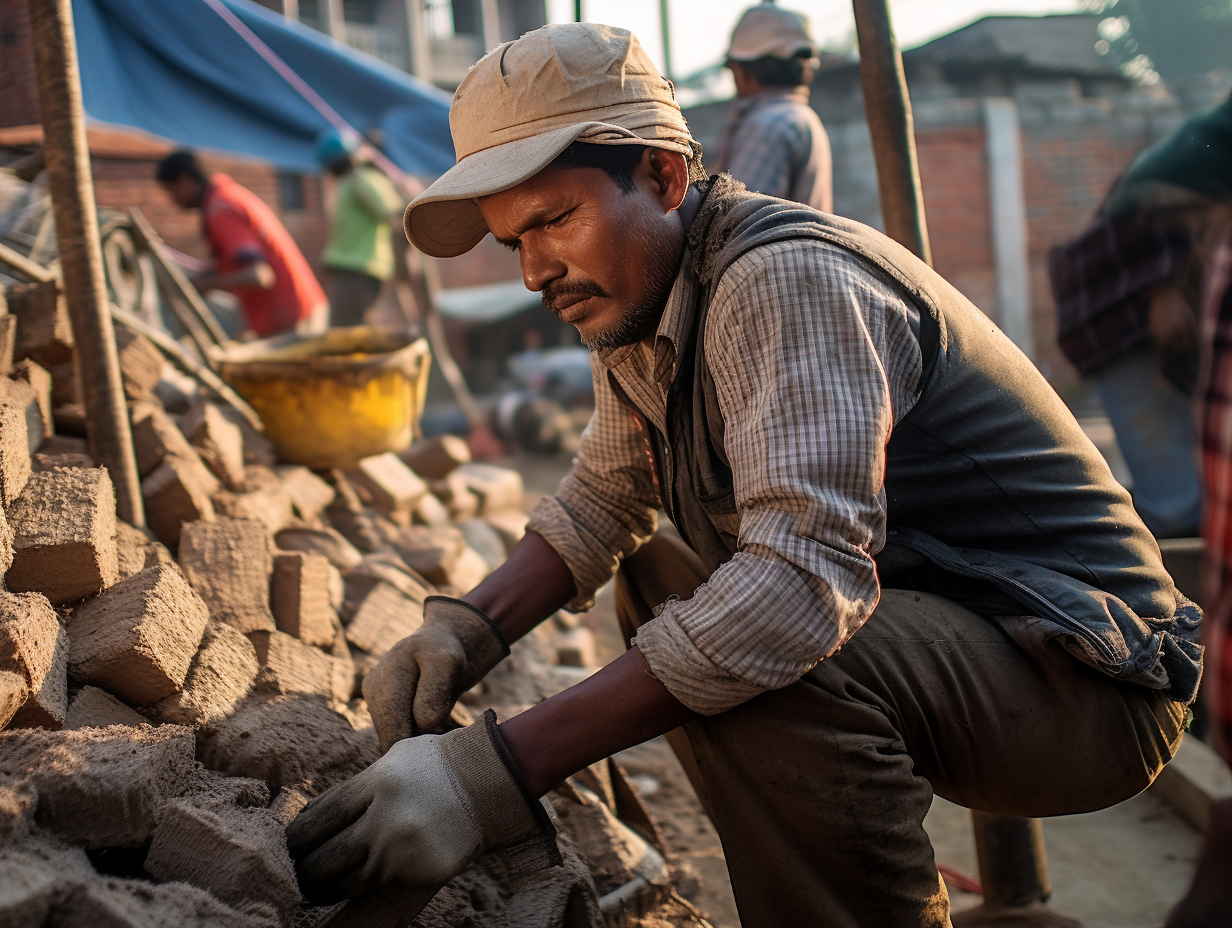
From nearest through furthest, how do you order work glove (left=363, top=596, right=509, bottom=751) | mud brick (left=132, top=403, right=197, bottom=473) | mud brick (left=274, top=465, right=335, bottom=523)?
work glove (left=363, top=596, right=509, bottom=751)
mud brick (left=132, top=403, right=197, bottom=473)
mud brick (left=274, top=465, right=335, bottom=523)

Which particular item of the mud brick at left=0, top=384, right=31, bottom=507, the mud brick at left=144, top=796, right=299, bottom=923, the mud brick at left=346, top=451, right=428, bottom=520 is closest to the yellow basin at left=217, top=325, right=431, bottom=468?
the mud brick at left=346, top=451, right=428, bottom=520

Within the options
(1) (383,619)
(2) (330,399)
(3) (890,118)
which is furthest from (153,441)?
(3) (890,118)

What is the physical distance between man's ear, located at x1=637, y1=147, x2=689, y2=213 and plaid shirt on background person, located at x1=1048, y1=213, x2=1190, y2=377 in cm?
264

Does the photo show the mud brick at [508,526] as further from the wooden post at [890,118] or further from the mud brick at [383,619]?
the wooden post at [890,118]

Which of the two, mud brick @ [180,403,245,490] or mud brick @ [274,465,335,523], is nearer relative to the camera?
mud brick @ [180,403,245,490]

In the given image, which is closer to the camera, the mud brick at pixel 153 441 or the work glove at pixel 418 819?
the work glove at pixel 418 819

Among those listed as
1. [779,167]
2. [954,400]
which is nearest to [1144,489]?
[779,167]

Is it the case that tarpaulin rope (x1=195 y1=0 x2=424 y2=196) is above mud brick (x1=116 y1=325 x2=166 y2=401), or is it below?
above

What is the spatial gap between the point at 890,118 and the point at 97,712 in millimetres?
2094

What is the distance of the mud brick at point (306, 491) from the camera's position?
333 cm

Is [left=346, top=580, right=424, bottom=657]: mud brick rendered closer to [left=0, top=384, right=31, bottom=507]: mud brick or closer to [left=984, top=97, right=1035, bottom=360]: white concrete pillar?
[left=0, top=384, right=31, bottom=507]: mud brick

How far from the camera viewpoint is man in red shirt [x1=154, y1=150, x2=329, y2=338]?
5082 mm

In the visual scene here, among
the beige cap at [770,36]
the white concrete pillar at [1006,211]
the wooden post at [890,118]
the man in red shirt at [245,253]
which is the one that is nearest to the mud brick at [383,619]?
the wooden post at [890,118]

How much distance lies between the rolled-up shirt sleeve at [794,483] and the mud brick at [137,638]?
36.6 inches
